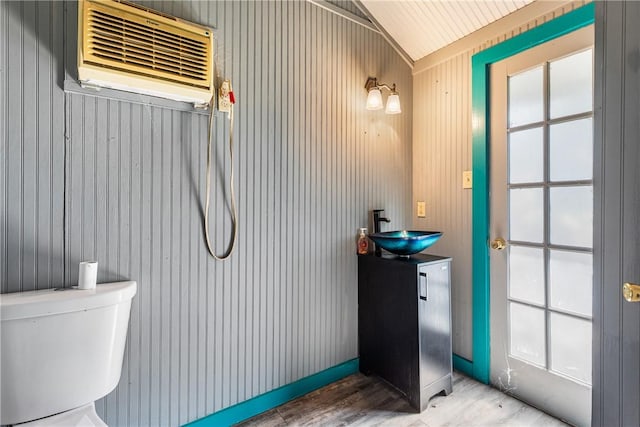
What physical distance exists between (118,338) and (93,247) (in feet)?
1.25

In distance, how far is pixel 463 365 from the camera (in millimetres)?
2066

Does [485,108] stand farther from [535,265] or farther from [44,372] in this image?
[44,372]

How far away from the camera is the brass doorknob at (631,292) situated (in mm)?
843

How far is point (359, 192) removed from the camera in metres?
2.09

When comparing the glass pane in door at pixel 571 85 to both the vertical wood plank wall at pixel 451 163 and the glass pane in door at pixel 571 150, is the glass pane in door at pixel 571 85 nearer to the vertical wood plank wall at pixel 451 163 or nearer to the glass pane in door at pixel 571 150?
the glass pane in door at pixel 571 150

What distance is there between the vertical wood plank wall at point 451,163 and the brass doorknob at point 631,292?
1166 mm

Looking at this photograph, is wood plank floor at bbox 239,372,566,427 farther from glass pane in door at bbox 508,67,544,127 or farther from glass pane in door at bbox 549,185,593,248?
glass pane in door at bbox 508,67,544,127

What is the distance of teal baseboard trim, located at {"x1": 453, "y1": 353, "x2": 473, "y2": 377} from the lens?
202cm

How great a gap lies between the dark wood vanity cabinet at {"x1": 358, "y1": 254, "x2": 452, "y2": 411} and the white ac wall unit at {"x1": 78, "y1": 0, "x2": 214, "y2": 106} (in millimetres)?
1358

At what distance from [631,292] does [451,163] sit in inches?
54.9

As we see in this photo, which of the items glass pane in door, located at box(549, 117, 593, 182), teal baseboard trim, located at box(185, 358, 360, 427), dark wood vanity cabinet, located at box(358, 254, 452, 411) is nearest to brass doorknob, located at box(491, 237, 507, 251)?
dark wood vanity cabinet, located at box(358, 254, 452, 411)

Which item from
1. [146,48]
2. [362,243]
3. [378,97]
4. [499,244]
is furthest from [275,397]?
[378,97]

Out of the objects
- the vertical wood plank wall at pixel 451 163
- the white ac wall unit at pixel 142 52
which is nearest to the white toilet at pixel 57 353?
the white ac wall unit at pixel 142 52

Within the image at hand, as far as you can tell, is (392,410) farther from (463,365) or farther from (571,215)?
(571,215)
